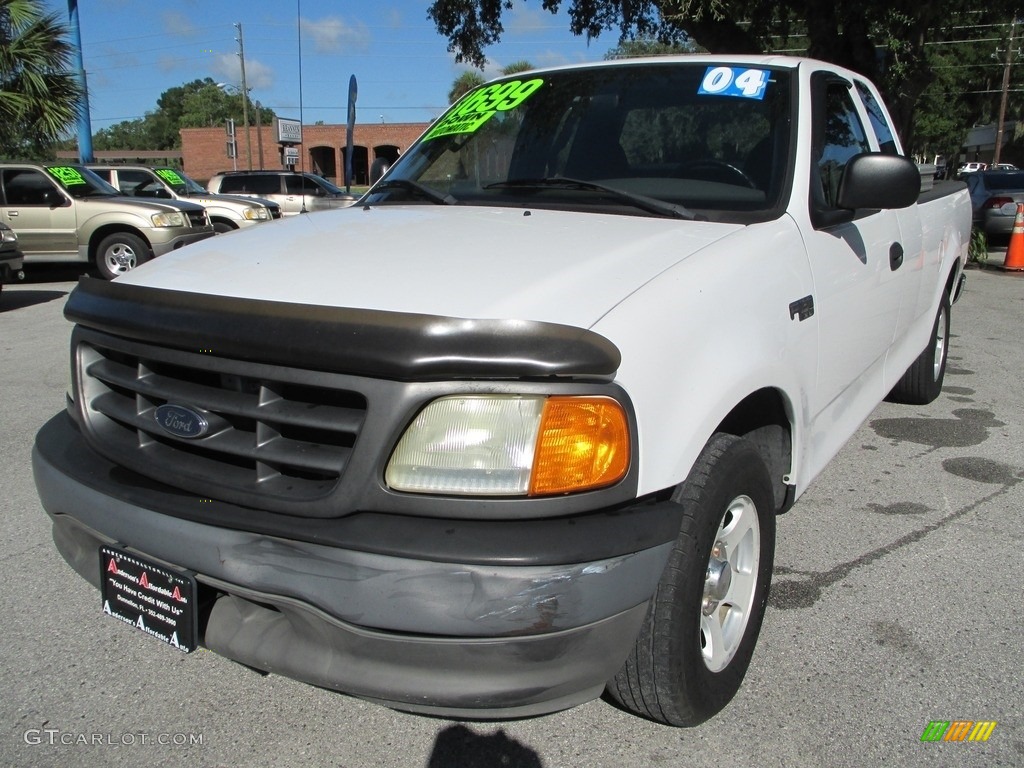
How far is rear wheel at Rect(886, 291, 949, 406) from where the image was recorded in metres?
5.17

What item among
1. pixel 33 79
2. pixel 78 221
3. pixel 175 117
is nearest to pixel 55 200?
pixel 78 221

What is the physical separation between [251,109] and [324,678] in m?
104

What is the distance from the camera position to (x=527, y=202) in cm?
297

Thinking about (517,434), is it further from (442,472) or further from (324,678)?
(324,678)

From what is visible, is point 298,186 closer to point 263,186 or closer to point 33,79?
point 263,186

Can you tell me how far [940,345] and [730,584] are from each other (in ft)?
12.4

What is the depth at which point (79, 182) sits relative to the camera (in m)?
12.7

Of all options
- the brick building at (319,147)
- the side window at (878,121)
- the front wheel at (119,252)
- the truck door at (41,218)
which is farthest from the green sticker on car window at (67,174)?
the brick building at (319,147)

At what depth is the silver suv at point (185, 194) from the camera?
1530 cm

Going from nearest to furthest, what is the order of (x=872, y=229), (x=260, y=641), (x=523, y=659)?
(x=523, y=659)
(x=260, y=641)
(x=872, y=229)

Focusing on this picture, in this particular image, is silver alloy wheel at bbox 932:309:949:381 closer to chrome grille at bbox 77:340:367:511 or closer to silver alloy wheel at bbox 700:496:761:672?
silver alloy wheel at bbox 700:496:761:672

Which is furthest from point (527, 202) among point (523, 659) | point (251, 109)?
point (251, 109)

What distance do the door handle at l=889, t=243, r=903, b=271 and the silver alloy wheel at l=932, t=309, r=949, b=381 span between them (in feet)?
5.48

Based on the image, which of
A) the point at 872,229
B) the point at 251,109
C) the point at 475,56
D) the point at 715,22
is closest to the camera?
the point at 872,229
